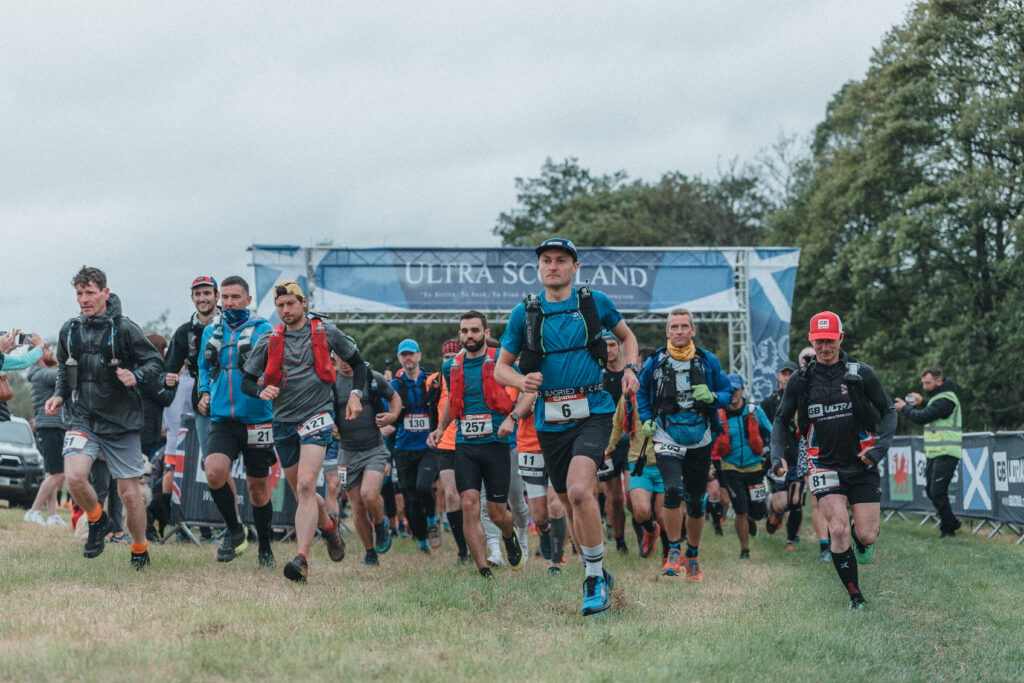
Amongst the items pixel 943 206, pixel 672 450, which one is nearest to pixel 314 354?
pixel 672 450

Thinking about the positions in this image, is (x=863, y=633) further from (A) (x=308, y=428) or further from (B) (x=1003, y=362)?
(B) (x=1003, y=362)

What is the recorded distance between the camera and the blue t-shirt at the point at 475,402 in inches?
364

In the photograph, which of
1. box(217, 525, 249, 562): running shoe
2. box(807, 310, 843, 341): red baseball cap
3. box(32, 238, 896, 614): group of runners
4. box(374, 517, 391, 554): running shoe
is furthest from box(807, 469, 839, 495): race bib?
box(217, 525, 249, 562): running shoe

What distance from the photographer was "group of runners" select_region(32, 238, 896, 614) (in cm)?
700

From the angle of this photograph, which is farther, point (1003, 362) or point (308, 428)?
point (1003, 362)

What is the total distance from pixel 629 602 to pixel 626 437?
444 centimetres

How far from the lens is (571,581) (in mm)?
8758

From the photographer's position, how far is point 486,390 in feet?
30.4

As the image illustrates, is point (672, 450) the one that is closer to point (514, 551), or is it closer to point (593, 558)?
point (514, 551)

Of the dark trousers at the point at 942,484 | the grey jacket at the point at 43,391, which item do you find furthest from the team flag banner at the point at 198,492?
the dark trousers at the point at 942,484

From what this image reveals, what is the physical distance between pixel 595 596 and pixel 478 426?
2.71 m

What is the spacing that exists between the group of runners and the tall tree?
2149 cm

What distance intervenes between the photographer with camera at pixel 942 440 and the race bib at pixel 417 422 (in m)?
6.73

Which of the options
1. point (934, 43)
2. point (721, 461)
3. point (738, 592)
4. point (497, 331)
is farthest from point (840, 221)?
point (738, 592)
